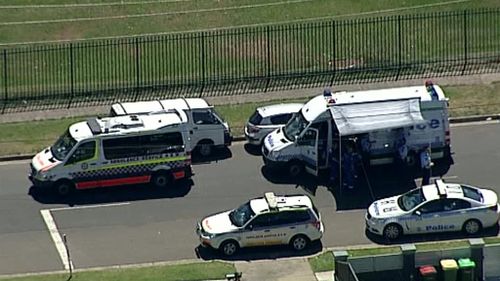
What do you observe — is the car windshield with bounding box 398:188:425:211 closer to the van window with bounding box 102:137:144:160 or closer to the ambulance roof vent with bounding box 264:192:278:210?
the ambulance roof vent with bounding box 264:192:278:210

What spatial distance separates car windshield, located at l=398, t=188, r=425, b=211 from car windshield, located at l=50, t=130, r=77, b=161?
9.22 m

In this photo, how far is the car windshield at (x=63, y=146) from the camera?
41562mm

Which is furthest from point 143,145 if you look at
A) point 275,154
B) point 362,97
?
point 362,97

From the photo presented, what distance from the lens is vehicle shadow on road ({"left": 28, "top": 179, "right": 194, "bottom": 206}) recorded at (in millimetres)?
41438

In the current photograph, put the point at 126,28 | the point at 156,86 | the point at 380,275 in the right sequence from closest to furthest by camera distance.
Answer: the point at 380,275, the point at 156,86, the point at 126,28

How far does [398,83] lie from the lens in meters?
49.6

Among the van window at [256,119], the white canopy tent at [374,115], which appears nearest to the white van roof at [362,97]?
the white canopy tent at [374,115]

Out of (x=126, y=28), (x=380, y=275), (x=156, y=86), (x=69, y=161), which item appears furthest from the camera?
(x=126, y=28)

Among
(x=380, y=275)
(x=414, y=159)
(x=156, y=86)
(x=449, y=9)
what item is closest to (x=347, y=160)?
(x=414, y=159)

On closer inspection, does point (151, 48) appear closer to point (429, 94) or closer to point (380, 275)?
point (429, 94)

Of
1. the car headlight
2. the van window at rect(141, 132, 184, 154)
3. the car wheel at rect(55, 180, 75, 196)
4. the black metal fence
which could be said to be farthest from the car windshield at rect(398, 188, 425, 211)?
the black metal fence

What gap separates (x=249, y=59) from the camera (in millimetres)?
Answer: 50969

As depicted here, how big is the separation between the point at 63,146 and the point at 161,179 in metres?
2.87

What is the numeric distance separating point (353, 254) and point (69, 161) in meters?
8.71
